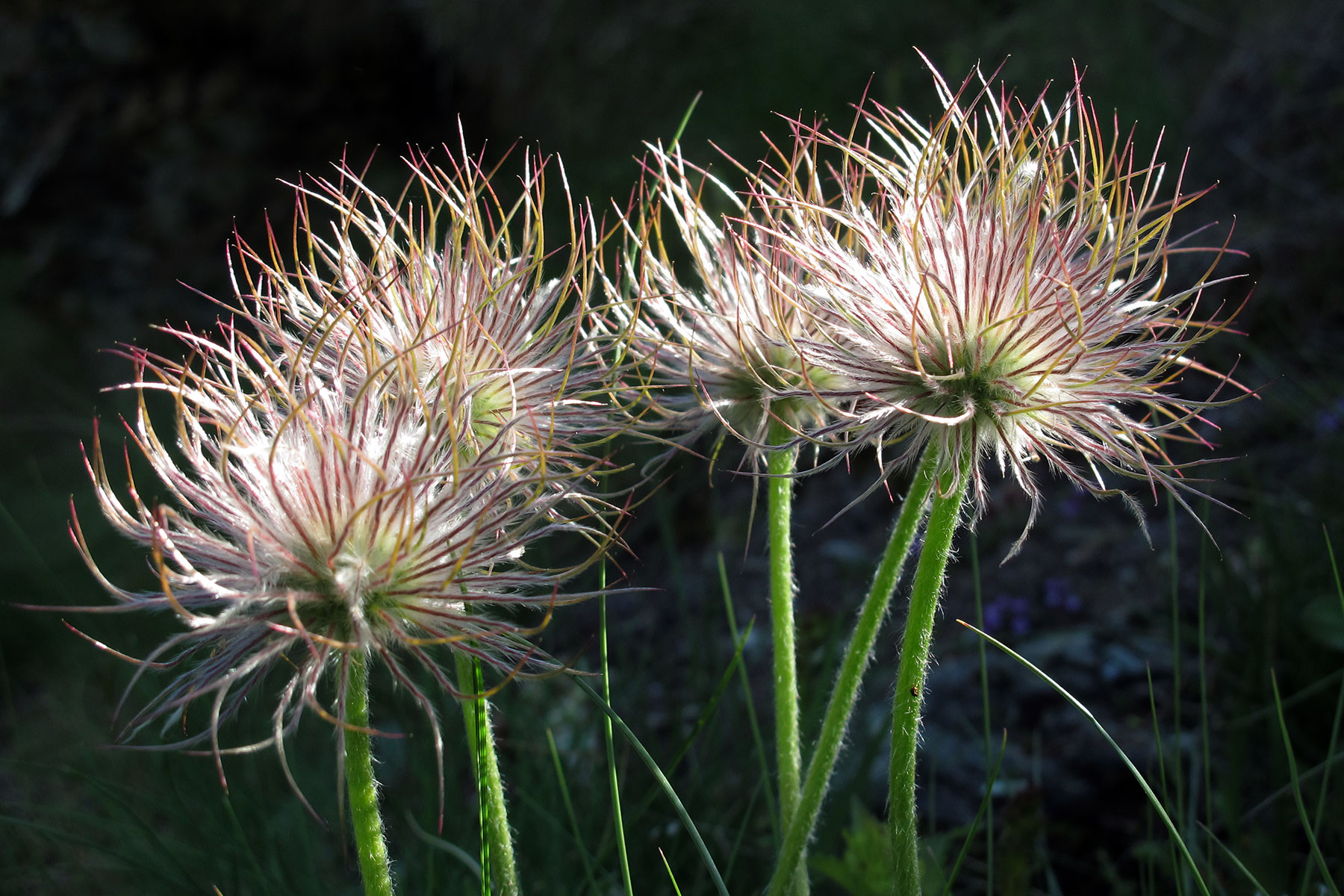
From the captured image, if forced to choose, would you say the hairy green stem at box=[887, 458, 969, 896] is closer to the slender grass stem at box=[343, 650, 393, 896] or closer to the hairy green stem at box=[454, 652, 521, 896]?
the hairy green stem at box=[454, 652, 521, 896]

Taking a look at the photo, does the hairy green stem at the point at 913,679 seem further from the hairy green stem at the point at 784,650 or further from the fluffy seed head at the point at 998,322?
the hairy green stem at the point at 784,650

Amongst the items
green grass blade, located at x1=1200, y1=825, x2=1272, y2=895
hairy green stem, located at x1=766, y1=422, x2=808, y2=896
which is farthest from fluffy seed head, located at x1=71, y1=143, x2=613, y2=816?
green grass blade, located at x1=1200, y1=825, x2=1272, y2=895

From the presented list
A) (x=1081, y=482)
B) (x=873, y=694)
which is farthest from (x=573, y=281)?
(x=873, y=694)

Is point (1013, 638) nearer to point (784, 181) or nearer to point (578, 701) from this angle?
point (578, 701)

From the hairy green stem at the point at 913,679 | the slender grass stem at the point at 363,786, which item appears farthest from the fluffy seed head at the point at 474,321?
the hairy green stem at the point at 913,679

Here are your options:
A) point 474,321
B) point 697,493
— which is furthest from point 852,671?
point 697,493

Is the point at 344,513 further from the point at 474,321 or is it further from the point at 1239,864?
the point at 1239,864
